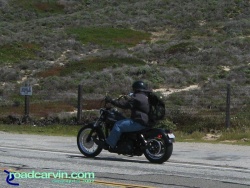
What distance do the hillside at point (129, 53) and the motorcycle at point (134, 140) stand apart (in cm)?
773

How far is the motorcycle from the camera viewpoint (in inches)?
520

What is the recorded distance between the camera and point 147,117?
1340 cm

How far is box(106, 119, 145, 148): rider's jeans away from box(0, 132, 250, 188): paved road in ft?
1.51

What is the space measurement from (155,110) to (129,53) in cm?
4053

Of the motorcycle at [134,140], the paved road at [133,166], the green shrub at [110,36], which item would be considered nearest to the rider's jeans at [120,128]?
the motorcycle at [134,140]

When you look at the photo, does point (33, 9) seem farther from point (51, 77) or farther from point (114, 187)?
point (114, 187)

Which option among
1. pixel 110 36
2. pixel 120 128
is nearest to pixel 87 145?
pixel 120 128

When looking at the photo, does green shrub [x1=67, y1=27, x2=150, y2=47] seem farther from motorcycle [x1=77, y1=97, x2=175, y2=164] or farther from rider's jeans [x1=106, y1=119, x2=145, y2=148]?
rider's jeans [x1=106, y1=119, x2=145, y2=148]

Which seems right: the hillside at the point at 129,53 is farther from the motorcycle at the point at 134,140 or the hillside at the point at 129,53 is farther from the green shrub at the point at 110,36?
the motorcycle at the point at 134,140

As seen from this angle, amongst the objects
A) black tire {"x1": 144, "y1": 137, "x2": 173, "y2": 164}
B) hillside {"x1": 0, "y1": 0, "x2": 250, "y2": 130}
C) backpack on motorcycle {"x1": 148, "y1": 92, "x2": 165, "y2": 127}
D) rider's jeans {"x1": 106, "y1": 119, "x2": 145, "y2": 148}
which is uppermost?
hillside {"x1": 0, "y1": 0, "x2": 250, "y2": 130}

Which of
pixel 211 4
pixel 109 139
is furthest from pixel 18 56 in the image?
pixel 109 139

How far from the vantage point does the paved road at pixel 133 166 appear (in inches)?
421

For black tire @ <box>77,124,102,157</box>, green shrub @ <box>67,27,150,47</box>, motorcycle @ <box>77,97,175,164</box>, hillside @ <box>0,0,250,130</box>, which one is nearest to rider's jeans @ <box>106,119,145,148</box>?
motorcycle @ <box>77,97,175,164</box>

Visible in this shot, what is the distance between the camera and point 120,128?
1345cm
